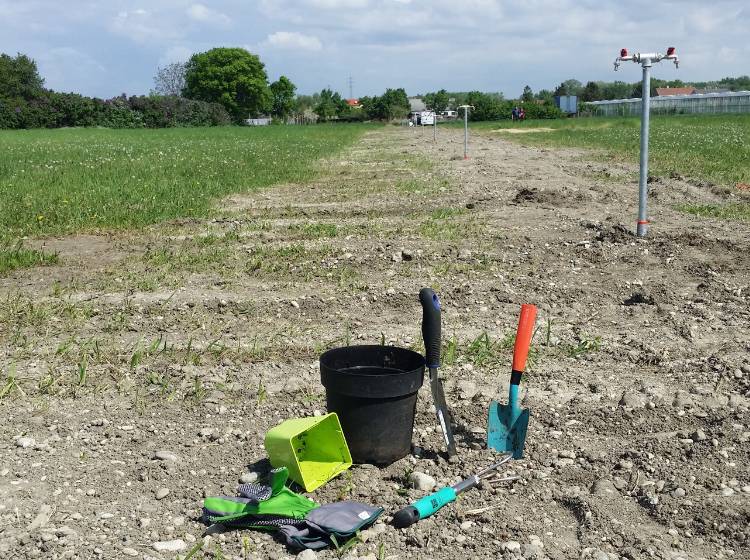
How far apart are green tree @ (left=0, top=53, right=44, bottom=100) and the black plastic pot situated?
70.9 m

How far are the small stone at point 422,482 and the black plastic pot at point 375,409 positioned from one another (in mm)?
190

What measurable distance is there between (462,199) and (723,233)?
3.81 m

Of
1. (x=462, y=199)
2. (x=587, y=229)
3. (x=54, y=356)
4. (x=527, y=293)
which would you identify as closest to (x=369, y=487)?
(x=54, y=356)

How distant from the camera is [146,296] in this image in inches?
235

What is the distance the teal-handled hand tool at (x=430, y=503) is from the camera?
2889 millimetres

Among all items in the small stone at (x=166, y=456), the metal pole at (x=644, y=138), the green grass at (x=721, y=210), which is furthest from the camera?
the green grass at (x=721, y=210)

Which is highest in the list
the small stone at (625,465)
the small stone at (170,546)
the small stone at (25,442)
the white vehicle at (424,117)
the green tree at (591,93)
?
the green tree at (591,93)

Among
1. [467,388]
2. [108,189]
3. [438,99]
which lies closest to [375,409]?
[467,388]

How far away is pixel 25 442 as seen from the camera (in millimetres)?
3553

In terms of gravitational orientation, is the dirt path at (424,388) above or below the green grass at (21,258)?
below

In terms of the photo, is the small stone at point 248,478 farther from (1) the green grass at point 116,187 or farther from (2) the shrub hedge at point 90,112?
(2) the shrub hedge at point 90,112

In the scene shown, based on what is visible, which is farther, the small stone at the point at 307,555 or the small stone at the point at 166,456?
the small stone at the point at 166,456

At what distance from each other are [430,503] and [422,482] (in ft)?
0.83

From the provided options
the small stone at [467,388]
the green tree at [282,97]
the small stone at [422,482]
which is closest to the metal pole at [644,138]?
the small stone at [467,388]
